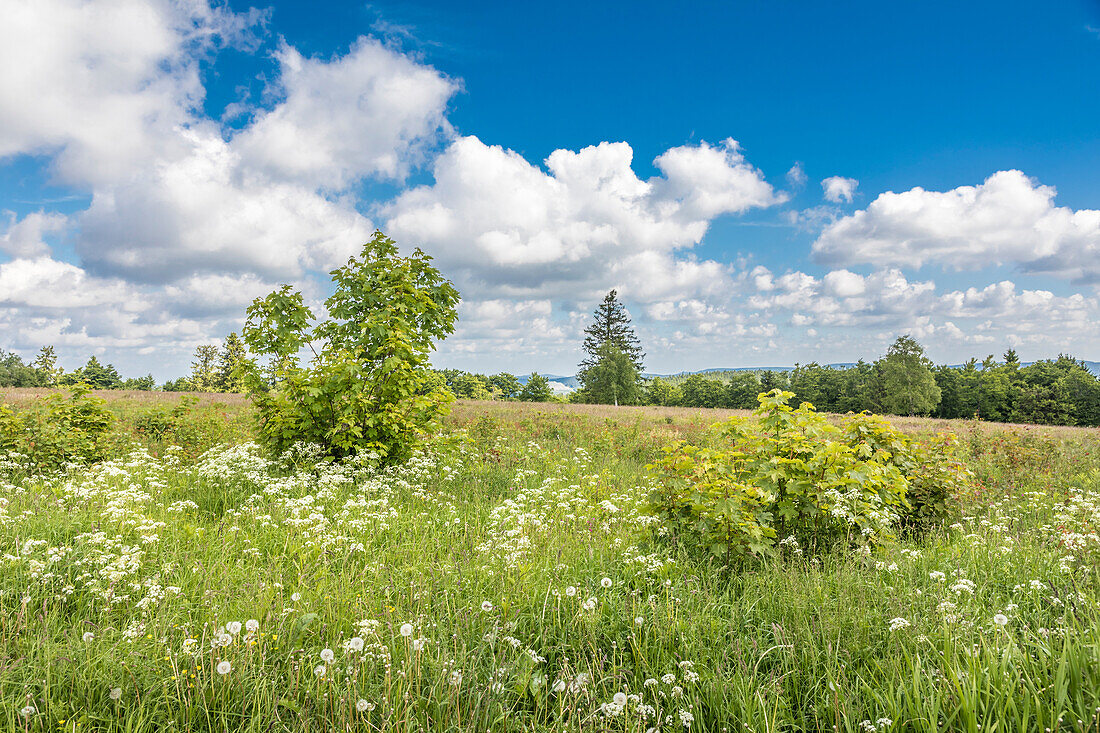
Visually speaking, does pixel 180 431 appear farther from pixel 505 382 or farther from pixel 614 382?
pixel 505 382

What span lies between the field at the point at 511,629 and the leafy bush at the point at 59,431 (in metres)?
3.77

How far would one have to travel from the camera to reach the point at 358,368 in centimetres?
869

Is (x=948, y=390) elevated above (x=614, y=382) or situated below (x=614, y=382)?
below

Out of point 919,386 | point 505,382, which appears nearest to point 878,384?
point 919,386

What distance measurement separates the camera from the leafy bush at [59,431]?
29.8 feet

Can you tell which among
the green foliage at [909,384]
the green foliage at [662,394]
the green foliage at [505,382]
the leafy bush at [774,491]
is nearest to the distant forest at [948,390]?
the green foliage at [909,384]

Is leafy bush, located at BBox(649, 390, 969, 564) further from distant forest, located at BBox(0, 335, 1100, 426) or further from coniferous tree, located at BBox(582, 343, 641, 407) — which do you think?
coniferous tree, located at BBox(582, 343, 641, 407)

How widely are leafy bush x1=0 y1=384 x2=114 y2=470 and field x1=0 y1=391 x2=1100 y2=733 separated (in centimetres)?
377

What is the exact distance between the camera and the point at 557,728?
2.68 metres

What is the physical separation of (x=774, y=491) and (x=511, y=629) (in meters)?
3.38

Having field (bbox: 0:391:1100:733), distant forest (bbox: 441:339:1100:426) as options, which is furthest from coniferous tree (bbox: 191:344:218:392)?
field (bbox: 0:391:1100:733)

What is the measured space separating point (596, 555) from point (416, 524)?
94.1 inches

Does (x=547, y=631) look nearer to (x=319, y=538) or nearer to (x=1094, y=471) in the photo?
(x=319, y=538)

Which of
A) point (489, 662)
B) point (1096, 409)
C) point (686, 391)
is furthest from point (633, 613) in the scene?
point (686, 391)
